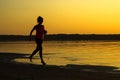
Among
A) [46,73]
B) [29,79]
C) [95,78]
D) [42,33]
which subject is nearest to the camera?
[29,79]

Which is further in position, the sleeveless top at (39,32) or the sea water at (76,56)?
the sea water at (76,56)

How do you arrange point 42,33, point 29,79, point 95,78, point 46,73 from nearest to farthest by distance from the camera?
point 29,79 → point 95,78 → point 46,73 → point 42,33

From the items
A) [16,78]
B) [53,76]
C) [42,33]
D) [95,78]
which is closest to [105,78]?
[95,78]

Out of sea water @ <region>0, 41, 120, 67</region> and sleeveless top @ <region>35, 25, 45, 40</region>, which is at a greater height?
sleeveless top @ <region>35, 25, 45, 40</region>

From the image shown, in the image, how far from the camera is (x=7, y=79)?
1298 centimetres

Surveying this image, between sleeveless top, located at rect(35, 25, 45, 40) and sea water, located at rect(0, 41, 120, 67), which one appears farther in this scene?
sea water, located at rect(0, 41, 120, 67)

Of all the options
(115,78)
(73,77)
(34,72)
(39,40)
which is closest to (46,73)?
(34,72)

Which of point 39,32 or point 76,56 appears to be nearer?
point 39,32

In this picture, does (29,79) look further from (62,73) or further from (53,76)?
(62,73)

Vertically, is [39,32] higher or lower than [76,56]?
higher

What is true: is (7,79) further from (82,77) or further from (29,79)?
(82,77)

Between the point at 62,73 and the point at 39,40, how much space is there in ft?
16.6

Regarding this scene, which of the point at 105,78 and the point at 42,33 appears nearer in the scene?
the point at 105,78

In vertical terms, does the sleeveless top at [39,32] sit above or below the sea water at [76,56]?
above
